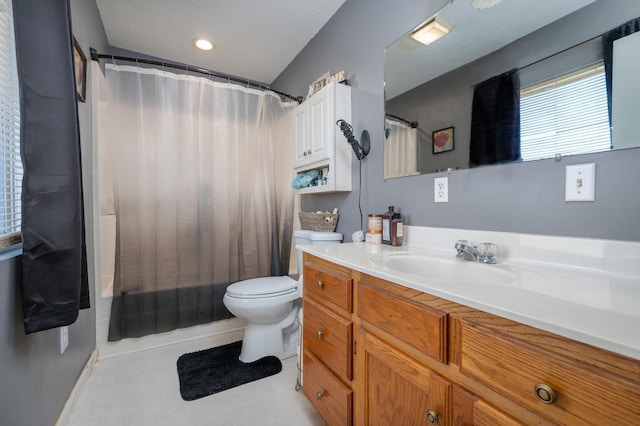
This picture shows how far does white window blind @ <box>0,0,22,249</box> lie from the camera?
83 cm

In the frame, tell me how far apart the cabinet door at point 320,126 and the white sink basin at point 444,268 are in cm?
89

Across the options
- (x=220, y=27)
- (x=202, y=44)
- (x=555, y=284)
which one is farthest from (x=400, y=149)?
(x=202, y=44)

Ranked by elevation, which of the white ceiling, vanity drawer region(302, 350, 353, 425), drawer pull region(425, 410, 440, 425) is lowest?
vanity drawer region(302, 350, 353, 425)

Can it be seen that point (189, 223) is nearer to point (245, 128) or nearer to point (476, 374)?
point (245, 128)

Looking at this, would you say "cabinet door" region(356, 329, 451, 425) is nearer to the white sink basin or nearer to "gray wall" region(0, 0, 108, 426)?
the white sink basin

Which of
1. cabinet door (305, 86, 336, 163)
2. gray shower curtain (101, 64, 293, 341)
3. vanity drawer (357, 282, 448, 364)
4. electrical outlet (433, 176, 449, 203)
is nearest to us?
vanity drawer (357, 282, 448, 364)

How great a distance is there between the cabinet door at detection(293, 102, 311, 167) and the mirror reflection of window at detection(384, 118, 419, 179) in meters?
0.62

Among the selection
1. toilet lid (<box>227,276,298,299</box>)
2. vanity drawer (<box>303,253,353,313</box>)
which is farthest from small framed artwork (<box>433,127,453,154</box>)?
toilet lid (<box>227,276,298,299</box>)

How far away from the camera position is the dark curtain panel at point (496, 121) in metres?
0.95

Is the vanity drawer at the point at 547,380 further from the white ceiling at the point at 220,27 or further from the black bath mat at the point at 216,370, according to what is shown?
the white ceiling at the point at 220,27

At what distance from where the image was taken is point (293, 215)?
2.28 m

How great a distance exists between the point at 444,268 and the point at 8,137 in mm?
1562

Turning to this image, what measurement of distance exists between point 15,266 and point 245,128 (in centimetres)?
155

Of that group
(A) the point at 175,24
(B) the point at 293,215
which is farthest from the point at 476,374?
(A) the point at 175,24
